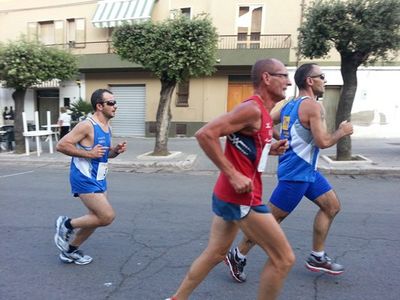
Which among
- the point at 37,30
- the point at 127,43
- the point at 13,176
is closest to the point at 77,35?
the point at 37,30

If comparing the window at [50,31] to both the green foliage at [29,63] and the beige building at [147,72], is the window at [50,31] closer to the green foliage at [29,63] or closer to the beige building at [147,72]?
the beige building at [147,72]

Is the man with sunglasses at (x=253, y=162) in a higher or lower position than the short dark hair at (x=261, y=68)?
lower

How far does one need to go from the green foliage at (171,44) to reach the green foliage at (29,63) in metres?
2.86

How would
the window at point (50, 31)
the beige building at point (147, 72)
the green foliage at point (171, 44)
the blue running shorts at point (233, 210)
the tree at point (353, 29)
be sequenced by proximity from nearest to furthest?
the blue running shorts at point (233, 210) < the tree at point (353, 29) < the green foliage at point (171, 44) < the beige building at point (147, 72) < the window at point (50, 31)

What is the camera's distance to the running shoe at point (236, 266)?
326 cm

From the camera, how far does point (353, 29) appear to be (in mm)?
8719

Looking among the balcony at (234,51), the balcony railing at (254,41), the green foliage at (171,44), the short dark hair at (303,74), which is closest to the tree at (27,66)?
the green foliage at (171,44)

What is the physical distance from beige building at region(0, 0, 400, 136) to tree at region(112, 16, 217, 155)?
5.52 meters

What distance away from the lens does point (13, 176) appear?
8.98 meters

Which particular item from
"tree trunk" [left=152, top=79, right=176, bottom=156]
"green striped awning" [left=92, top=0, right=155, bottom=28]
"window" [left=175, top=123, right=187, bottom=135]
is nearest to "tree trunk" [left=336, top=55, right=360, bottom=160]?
"tree trunk" [left=152, top=79, right=176, bottom=156]

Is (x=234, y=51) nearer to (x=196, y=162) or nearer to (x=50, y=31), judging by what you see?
(x=196, y=162)

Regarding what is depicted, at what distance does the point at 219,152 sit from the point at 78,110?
1736cm

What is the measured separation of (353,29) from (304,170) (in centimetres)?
694

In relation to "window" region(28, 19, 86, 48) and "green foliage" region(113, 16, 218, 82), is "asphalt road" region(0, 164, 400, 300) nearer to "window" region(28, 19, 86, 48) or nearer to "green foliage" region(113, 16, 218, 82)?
"green foliage" region(113, 16, 218, 82)
